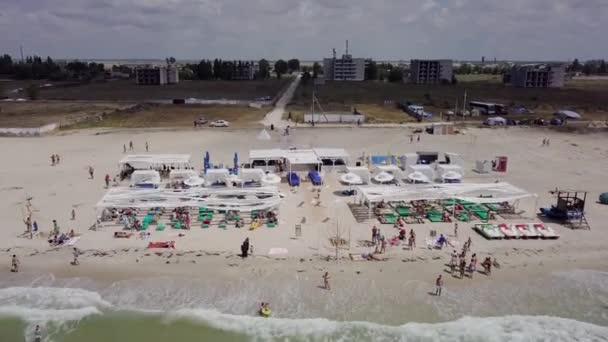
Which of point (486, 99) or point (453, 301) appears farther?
point (486, 99)

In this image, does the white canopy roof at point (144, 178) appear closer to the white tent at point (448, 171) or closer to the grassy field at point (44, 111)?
the white tent at point (448, 171)

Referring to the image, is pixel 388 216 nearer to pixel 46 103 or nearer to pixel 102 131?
pixel 102 131

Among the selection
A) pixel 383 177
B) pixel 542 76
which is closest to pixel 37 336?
pixel 383 177

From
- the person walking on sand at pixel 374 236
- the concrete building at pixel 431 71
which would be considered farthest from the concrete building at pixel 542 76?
the person walking on sand at pixel 374 236

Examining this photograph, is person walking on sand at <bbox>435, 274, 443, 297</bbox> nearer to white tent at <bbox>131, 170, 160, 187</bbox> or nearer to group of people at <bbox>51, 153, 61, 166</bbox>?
white tent at <bbox>131, 170, 160, 187</bbox>

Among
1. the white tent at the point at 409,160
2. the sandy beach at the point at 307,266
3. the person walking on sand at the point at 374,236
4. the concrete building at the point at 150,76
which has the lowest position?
the sandy beach at the point at 307,266

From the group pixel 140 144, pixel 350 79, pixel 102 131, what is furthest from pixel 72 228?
pixel 350 79
